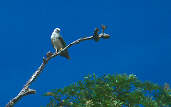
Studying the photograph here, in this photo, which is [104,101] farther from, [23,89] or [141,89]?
[23,89]

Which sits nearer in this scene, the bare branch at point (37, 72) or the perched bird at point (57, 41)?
the bare branch at point (37, 72)

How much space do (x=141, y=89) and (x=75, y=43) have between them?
3.18 metres

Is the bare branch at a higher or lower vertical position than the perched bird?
lower

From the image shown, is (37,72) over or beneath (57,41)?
beneath

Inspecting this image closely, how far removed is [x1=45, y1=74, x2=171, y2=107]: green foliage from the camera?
1641 cm

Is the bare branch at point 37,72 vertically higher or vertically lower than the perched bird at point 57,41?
lower

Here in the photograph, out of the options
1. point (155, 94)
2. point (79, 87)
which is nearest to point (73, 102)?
point (79, 87)

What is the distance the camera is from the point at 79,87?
17031 mm

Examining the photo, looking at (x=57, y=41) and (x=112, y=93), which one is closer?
(x=112, y=93)

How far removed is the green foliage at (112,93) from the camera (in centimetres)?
1641

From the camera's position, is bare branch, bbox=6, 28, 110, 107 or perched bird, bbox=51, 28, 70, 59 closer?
bare branch, bbox=6, 28, 110, 107

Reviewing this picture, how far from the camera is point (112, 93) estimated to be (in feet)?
54.4

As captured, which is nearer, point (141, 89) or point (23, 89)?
point (23, 89)

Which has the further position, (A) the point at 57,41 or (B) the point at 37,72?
(A) the point at 57,41
